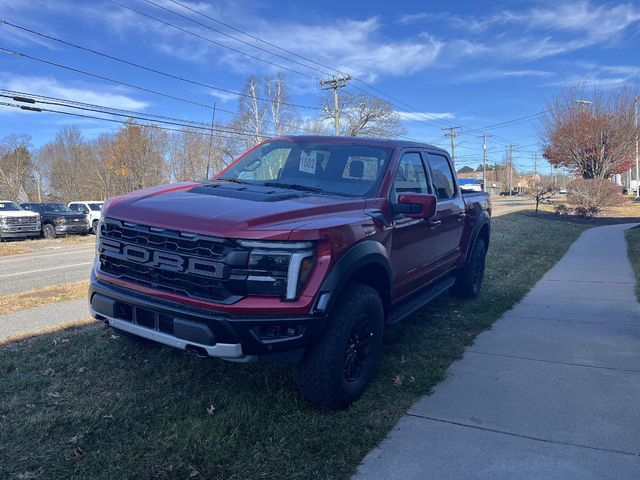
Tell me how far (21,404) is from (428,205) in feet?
10.6

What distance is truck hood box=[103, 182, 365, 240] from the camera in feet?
9.52

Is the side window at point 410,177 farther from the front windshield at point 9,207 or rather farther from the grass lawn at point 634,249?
the front windshield at point 9,207

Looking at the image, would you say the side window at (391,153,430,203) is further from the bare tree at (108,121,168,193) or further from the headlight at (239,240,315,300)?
the bare tree at (108,121,168,193)

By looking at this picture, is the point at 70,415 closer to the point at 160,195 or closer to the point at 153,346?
the point at 153,346

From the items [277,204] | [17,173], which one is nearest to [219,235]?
[277,204]

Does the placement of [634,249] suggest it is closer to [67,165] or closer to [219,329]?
[219,329]

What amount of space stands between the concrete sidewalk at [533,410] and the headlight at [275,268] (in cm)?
112

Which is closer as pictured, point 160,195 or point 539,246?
point 160,195

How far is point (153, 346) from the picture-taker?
170 inches

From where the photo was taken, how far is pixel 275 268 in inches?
115

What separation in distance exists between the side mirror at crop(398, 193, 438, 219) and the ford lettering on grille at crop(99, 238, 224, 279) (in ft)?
5.41

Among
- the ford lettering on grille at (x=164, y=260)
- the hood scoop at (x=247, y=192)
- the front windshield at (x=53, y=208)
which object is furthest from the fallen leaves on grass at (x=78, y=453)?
the front windshield at (x=53, y=208)

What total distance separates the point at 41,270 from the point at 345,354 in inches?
431

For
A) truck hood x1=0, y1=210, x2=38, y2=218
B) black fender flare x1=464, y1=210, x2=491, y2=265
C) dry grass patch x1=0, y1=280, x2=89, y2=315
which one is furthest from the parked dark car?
black fender flare x1=464, y1=210, x2=491, y2=265
